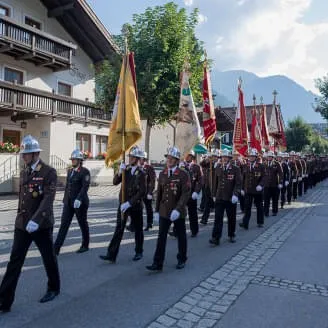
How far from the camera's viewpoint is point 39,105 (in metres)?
18.0

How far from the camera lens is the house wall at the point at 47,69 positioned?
18766 mm

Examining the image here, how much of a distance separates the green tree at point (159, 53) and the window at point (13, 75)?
6.52 meters

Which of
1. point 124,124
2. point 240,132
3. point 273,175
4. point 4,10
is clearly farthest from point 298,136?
point 124,124

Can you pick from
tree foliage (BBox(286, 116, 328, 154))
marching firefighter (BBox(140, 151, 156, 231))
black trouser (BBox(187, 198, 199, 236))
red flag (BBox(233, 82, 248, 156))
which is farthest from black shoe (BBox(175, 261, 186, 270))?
tree foliage (BBox(286, 116, 328, 154))

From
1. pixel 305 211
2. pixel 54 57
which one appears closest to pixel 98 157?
pixel 54 57

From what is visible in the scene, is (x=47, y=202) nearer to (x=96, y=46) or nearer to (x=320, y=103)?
(x=96, y=46)

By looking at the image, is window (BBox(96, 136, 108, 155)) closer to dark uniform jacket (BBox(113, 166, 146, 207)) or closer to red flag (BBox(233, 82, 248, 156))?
red flag (BBox(233, 82, 248, 156))

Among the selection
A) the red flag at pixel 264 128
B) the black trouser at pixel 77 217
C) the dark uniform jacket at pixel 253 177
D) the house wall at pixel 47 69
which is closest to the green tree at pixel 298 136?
the red flag at pixel 264 128

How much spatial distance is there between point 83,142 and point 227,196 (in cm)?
1503

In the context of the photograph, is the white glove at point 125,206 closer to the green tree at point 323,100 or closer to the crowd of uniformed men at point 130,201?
the crowd of uniformed men at point 130,201

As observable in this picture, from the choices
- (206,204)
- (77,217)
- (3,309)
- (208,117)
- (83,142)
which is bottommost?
(3,309)

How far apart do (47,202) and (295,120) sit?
53081mm

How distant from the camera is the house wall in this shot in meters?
18.8

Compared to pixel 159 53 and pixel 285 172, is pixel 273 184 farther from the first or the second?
pixel 159 53
